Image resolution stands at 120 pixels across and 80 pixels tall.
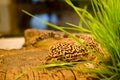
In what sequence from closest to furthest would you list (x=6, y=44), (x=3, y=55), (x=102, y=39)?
(x=102, y=39)
(x=3, y=55)
(x=6, y=44)

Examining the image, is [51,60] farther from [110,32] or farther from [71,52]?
[110,32]

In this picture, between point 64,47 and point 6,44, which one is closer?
point 64,47

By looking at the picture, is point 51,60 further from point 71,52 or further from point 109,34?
point 109,34

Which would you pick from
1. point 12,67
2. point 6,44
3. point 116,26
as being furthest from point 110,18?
point 6,44

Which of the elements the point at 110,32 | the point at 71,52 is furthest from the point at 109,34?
the point at 71,52

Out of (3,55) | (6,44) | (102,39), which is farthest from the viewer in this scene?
(6,44)

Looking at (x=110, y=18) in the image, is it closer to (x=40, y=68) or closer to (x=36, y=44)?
(x=40, y=68)

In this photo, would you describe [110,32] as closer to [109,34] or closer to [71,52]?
[109,34]

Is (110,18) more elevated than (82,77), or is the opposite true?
(110,18)

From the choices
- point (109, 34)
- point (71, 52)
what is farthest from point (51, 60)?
point (109, 34)

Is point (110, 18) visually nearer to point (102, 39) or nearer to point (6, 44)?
point (102, 39)

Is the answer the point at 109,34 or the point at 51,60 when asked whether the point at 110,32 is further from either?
the point at 51,60
